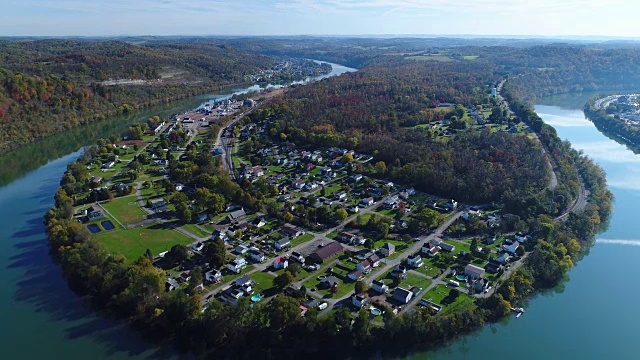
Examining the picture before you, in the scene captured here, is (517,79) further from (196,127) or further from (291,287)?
(291,287)

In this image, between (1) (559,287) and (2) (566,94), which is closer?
(1) (559,287)

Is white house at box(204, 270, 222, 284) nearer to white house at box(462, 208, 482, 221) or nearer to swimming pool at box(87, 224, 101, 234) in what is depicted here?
swimming pool at box(87, 224, 101, 234)

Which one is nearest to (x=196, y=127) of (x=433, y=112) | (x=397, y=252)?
(x=433, y=112)

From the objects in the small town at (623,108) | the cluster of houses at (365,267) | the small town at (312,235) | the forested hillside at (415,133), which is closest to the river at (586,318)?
the small town at (312,235)

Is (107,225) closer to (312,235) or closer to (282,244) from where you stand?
(282,244)

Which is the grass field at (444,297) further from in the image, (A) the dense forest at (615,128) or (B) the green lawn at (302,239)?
(A) the dense forest at (615,128)

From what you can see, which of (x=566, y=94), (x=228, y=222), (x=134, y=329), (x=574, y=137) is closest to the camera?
(x=134, y=329)
